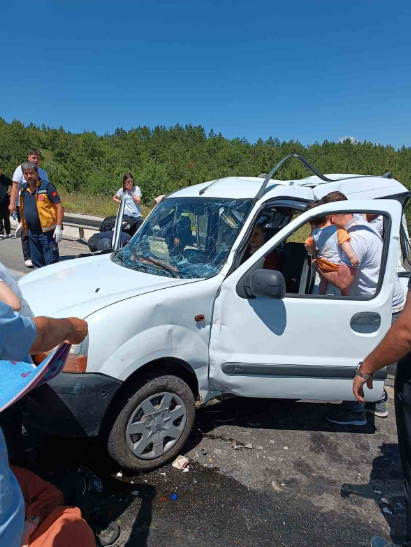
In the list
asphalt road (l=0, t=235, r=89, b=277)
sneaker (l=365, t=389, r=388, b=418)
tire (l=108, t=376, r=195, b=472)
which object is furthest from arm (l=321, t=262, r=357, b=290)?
asphalt road (l=0, t=235, r=89, b=277)

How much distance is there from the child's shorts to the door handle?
0.44m

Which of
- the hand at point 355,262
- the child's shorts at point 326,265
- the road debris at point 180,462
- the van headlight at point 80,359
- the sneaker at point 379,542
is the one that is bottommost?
the road debris at point 180,462

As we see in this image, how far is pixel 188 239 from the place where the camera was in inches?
135

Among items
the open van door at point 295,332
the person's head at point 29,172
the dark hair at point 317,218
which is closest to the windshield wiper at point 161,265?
the open van door at point 295,332

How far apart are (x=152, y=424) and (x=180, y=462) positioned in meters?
0.42

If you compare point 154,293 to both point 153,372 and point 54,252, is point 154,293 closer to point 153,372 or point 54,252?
point 153,372

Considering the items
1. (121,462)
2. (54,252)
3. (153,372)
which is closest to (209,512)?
(121,462)

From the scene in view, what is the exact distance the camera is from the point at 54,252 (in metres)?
6.54

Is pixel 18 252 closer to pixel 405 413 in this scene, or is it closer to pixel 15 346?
pixel 15 346

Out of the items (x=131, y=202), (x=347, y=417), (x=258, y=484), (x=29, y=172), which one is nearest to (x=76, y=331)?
(x=258, y=484)

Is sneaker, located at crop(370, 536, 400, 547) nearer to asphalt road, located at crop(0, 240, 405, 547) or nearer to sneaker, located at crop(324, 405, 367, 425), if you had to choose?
asphalt road, located at crop(0, 240, 405, 547)

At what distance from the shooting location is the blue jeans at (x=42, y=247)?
637 centimetres

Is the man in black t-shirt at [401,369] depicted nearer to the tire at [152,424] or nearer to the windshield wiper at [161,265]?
the tire at [152,424]

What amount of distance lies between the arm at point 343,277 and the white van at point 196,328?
195mm
